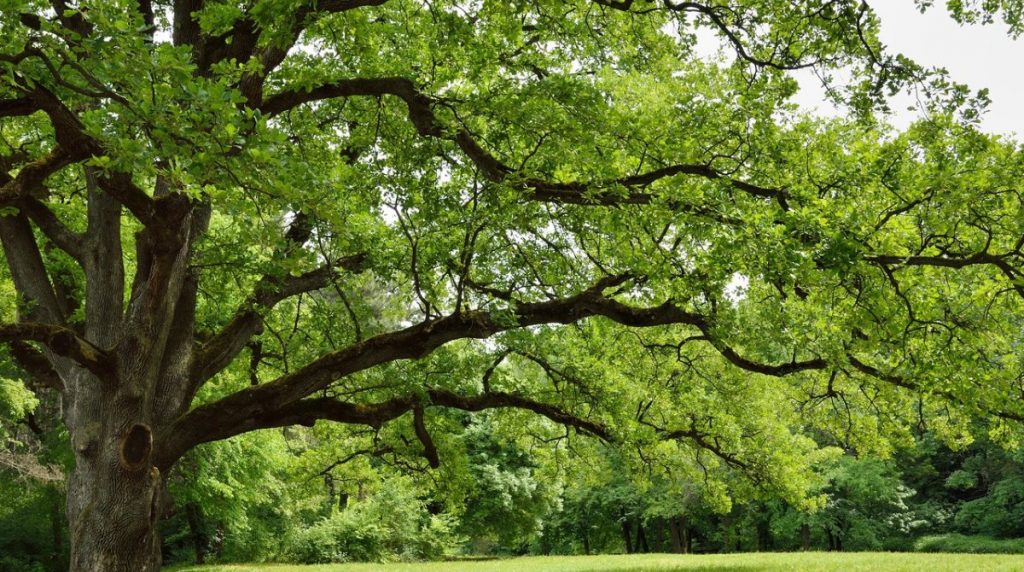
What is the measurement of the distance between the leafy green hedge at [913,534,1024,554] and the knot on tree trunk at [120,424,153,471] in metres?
32.6

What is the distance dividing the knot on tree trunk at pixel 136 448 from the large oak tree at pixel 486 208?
0.02 meters

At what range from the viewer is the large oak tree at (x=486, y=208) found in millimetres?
6418

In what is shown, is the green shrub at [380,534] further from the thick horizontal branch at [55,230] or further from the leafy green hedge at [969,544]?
the leafy green hedge at [969,544]

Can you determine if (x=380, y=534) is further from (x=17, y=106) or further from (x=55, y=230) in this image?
(x=17, y=106)

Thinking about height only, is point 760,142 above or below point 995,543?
above

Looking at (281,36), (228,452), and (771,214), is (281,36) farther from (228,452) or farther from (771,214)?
(228,452)

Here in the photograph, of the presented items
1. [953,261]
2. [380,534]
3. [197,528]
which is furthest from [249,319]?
[197,528]

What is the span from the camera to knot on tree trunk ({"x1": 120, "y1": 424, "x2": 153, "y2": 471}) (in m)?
7.59

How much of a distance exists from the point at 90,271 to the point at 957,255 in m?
9.39

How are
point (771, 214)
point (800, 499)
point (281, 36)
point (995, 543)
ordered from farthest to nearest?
point (995, 543) → point (800, 499) → point (771, 214) → point (281, 36)

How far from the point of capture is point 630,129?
814cm

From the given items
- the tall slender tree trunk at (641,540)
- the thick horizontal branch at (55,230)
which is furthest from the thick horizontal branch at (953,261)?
the tall slender tree trunk at (641,540)

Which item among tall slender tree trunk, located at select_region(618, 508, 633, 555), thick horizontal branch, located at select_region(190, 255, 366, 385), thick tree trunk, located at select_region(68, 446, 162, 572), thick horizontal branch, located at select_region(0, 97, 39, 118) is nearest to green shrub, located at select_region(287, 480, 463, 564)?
tall slender tree trunk, located at select_region(618, 508, 633, 555)

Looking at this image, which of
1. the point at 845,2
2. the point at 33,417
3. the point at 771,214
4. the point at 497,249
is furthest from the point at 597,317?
the point at 33,417
